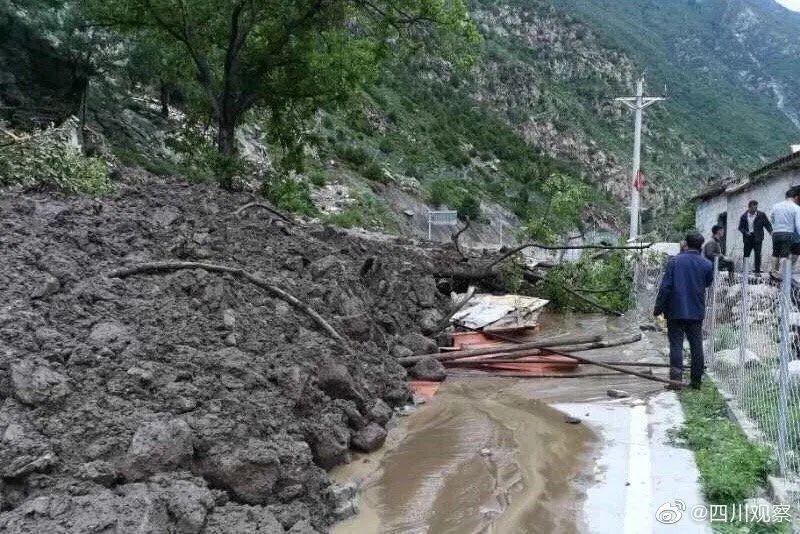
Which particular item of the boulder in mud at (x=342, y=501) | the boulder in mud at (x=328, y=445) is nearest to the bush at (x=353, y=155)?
the boulder in mud at (x=328, y=445)

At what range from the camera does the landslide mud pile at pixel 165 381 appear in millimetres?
3811

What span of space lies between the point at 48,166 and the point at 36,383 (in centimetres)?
613

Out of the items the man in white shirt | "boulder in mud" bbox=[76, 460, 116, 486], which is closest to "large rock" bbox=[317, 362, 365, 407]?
"boulder in mud" bbox=[76, 460, 116, 486]

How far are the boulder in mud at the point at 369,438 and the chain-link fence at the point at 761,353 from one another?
116 inches

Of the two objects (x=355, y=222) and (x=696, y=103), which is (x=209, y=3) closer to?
A: (x=355, y=222)

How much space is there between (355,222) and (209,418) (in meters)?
22.2

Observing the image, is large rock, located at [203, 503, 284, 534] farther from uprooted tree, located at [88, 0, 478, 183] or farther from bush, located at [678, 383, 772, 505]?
uprooted tree, located at [88, 0, 478, 183]

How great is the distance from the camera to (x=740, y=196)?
22.9m

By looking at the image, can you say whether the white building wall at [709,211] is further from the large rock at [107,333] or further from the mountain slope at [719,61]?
the mountain slope at [719,61]

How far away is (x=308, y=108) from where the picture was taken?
17328mm

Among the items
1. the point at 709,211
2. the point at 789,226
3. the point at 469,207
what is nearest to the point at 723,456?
the point at 789,226

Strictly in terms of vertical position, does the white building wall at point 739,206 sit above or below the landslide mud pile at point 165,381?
above

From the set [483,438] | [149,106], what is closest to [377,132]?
[149,106]

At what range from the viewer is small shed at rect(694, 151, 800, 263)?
18.6 m
